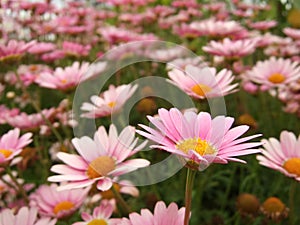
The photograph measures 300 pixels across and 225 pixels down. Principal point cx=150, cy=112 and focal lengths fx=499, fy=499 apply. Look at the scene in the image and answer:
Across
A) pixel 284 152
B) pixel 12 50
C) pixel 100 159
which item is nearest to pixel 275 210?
pixel 284 152

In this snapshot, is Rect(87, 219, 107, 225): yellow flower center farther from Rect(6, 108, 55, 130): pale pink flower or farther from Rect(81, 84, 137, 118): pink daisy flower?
Rect(6, 108, 55, 130): pale pink flower

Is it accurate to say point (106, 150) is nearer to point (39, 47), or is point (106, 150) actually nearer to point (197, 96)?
point (197, 96)

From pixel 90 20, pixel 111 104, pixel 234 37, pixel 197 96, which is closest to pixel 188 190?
pixel 197 96

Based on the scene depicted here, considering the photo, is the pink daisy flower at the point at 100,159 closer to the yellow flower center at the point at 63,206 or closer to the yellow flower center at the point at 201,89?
the yellow flower center at the point at 63,206

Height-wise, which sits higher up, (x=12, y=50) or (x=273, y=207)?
(x=12, y=50)

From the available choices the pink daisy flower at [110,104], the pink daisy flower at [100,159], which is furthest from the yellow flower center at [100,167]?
the pink daisy flower at [110,104]

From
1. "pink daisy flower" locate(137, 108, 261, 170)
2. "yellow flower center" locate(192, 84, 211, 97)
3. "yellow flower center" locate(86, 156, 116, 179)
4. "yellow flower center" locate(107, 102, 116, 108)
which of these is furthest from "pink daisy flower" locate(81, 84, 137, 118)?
"pink daisy flower" locate(137, 108, 261, 170)

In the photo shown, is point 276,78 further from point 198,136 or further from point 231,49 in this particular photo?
point 198,136
